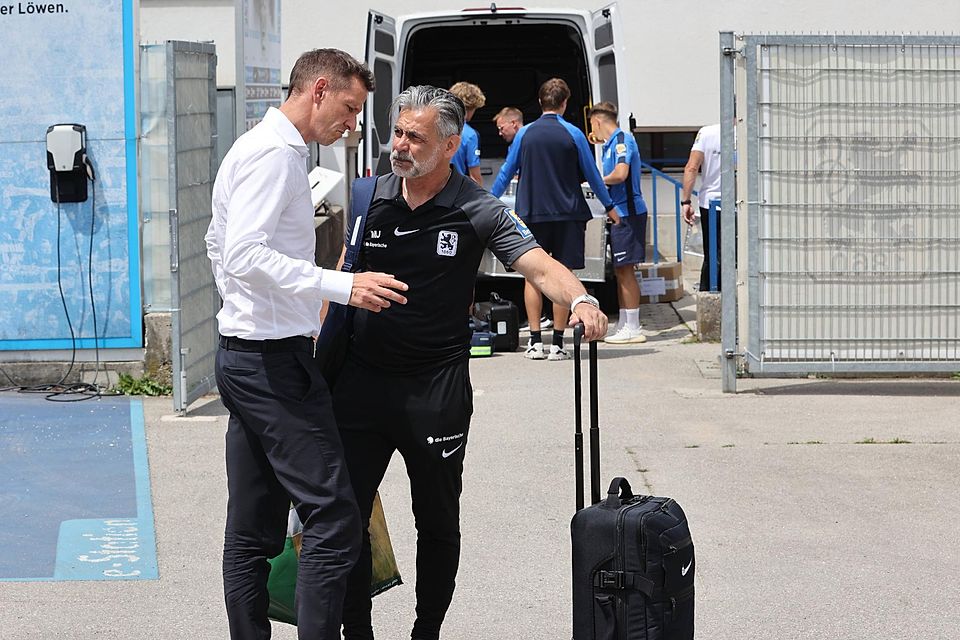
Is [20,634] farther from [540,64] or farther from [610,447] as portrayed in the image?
[540,64]

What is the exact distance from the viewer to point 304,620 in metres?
3.87

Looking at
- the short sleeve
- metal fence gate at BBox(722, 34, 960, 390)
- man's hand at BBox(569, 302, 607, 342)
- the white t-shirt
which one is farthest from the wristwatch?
the white t-shirt

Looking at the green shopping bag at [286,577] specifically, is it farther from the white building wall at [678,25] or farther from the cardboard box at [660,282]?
the white building wall at [678,25]

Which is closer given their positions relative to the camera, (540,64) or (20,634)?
Result: (20,634)

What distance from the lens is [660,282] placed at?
1203 cm

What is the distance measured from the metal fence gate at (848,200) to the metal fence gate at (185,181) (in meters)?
3.07

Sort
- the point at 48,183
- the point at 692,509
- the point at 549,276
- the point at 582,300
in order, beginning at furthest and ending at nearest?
1. the point at 48,183
2. the point at 692,509
3. the point at 549,276
4. the point at 582,300

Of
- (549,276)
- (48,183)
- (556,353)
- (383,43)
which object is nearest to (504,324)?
(556,353)

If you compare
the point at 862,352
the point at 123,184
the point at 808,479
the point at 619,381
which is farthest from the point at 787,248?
the point at 123,184

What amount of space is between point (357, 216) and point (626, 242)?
21.0ft

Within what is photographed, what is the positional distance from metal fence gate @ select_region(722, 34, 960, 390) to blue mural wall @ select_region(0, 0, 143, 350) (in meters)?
3.55

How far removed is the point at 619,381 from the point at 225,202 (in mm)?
5398

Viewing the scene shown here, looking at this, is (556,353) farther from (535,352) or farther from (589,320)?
(589,320)

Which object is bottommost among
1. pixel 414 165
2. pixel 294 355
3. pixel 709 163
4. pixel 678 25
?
pixel 294 355
